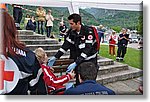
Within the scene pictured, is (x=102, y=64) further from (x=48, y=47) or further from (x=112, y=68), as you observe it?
(x=48, y=47)

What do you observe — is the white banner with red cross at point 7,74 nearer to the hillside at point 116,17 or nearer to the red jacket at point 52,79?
the red jacket at point 52,79

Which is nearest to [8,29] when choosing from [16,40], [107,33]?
[16,40]

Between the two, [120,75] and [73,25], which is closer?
[73,25]

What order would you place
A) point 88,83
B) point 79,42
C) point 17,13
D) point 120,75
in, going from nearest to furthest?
point 88,83 < point 17,13 < point 79,42 < point 120,75

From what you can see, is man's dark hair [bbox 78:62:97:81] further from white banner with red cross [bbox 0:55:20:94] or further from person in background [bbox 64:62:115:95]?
white banner with red cross [bbox 0:55:20:94]

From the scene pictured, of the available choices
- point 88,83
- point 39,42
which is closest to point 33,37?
point 39,42

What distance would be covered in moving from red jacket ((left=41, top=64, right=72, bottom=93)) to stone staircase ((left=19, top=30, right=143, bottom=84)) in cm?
18

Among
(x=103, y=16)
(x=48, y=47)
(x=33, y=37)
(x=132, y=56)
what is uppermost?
(x=103, y=16)

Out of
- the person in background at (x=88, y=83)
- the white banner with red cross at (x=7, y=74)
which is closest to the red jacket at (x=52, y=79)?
the white banner with red cross at (x=7, y=74)

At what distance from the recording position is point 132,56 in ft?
10.1

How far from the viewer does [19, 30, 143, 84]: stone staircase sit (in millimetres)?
2965

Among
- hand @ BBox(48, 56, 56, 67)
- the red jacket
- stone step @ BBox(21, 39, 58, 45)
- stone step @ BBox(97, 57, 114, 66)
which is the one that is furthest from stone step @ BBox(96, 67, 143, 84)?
stone step @ BBox(21, 39, 58, 45)

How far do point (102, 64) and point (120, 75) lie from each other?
249mm

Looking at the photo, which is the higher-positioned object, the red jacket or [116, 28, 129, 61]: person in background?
[116, 28, 129, 61]: person in background
